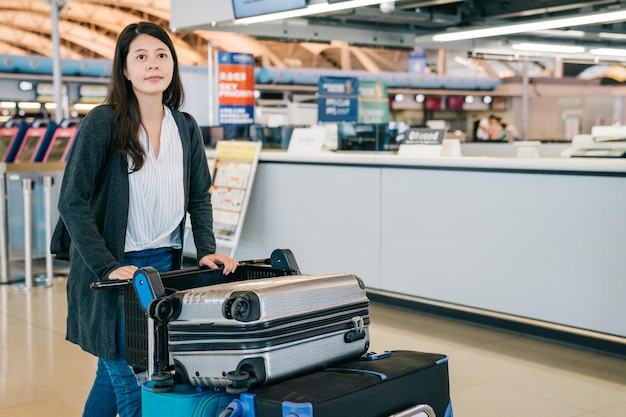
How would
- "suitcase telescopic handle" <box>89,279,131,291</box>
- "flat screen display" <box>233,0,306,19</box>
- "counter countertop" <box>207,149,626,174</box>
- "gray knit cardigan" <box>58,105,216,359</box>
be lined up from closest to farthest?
1. "suitcase telescopic handle" <box>89,279,131,291</box>
2. "gray knit cardigan" <box>58,105,216,359</box>
3. "counter countertop" <box>207,149,626,174</box>
4. "flat screen display" <box>233,0,306,19</box>

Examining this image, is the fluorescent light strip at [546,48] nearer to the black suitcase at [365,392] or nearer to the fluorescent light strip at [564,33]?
the fluorescent light strip at [564,33]

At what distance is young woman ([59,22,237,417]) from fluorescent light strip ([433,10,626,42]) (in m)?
5.86

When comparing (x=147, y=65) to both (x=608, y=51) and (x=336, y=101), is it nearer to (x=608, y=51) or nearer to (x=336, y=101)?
(x=336, y=101)

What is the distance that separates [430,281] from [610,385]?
156cm

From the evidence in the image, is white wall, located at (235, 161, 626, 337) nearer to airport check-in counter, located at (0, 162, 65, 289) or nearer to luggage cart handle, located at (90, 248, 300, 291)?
airport check-in counter, located at (0, 162, 65, 289)

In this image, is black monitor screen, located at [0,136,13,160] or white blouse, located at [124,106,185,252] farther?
black monitor screen, located at [0,136,13,160]

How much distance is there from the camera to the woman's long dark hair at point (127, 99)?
2232mm

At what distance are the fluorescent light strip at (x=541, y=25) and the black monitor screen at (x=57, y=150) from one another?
4296 mm

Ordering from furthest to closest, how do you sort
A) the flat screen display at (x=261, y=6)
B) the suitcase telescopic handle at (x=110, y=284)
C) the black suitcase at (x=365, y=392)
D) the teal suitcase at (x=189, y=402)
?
the flat screen display at (x=261, y=6) → the suitcase telescopic handle at (x=110, y=284) → the teal suitcase at (x=189, y=402) → the black suitcase at (x=365, y=392)

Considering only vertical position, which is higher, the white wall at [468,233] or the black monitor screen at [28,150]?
the black monitor screen at [28,150]

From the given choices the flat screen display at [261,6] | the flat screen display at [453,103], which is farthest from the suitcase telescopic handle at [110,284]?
the flat screen display at [453,103]

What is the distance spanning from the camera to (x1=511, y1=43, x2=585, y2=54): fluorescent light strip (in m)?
9.59

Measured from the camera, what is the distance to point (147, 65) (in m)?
2.24

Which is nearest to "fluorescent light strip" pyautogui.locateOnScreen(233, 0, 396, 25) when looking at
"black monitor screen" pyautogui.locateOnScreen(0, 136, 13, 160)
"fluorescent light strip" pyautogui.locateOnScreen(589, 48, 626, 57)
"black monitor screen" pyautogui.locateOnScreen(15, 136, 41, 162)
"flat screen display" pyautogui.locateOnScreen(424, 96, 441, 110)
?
"black monitor screen" pyautogui.locateOnScreen(15, 136, 41, 162)
